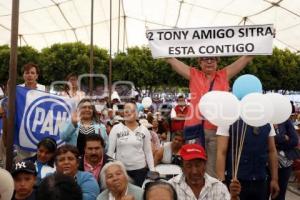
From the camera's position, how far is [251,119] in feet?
14.1

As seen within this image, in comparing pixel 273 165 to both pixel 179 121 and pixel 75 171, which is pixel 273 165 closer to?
pixel 75 171

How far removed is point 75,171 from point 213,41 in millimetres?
2468

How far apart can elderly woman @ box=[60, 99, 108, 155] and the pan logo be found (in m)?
0.11

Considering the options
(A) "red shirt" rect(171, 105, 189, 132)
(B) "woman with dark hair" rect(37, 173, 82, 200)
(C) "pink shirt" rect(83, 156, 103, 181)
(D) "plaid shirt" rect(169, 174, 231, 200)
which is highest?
(A) "red shirt" rect(171, 105, 189, 132)

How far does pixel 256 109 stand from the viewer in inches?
171

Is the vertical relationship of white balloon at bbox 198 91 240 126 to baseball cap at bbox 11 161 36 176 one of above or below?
above

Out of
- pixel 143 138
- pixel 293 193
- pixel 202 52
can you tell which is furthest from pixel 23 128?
pixel 293 193

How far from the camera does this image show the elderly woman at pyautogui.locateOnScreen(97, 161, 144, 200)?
4105 mm

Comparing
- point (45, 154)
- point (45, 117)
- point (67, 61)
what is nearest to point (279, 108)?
point (45, 154)

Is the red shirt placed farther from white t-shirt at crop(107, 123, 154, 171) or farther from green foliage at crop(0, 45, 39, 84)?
green foliage at crop(0, 45, 39, 84)

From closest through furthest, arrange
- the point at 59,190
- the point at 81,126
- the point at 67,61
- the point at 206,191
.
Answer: the point at 59,190 → the point at 206,191 → the point at 81,126 → the point at 67,61

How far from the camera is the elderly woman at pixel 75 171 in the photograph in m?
4.20

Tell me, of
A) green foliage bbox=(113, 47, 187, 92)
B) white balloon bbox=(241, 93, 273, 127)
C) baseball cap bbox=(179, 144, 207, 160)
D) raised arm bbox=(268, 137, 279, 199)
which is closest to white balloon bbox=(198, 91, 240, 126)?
white balloon bbox=(241, 93, 273, 127)

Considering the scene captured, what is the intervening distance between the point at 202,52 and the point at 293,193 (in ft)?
15.1
